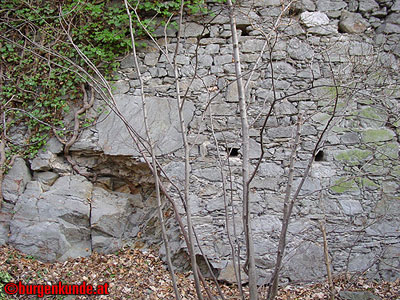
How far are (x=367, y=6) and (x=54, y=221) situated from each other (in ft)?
13.1

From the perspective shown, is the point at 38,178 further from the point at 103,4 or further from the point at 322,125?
the point at 322,125

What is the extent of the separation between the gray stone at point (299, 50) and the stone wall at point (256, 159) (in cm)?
1

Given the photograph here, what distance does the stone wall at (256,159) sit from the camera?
3256 mm

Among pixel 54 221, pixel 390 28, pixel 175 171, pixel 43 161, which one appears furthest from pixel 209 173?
pixel 390 28

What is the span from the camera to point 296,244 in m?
3.28

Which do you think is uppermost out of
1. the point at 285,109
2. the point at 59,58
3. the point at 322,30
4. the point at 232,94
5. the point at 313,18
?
the point at 313,18

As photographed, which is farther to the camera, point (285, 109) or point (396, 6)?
point (396, 6)

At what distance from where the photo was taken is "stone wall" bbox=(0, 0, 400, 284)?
3256mm

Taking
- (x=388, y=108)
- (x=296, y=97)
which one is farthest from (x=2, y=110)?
(x=388, y=108)

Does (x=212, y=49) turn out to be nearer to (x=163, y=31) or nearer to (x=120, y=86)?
(x=163, y=31)

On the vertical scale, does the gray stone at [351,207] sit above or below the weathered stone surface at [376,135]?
below

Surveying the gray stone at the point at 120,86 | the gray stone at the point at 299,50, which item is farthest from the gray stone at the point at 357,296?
the gray stone at the point at 120,86

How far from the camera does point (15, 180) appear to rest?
3.33 metres

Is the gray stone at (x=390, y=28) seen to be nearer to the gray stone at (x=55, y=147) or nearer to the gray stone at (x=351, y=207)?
the gray stone at (x=351, y=207)
